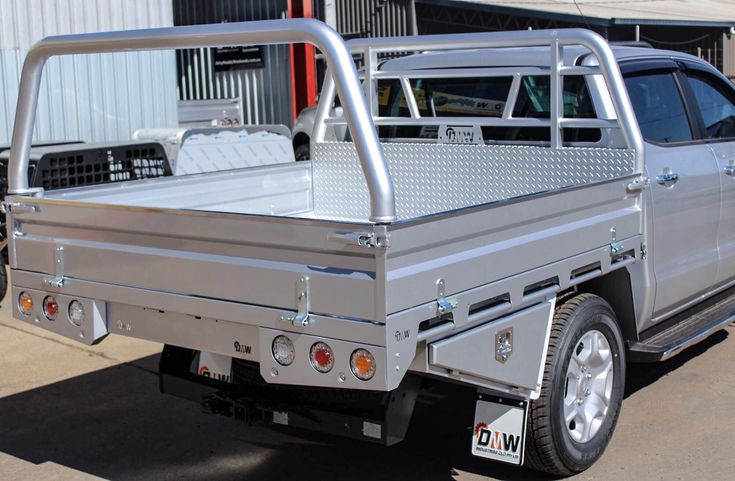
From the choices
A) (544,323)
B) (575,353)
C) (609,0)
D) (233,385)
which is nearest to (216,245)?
(233,385)

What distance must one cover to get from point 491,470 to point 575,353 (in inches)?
27.1

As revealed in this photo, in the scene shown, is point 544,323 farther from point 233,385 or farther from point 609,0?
point 609,0

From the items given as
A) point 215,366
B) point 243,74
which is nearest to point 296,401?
point 215,366

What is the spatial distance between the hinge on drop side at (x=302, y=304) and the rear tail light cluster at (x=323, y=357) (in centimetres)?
9

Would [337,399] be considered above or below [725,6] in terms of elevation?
below

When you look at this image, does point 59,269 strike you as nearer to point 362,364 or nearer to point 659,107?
point 362,364

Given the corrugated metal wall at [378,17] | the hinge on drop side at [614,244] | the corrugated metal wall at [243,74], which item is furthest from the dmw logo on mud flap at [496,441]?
the corrugated metal wall at [378,17]

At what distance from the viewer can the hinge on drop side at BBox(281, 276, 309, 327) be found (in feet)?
11.6

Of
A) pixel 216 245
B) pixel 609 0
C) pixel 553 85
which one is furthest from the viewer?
pixel 609 0

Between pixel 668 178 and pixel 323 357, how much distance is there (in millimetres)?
2452

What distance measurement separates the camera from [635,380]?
5922 mm

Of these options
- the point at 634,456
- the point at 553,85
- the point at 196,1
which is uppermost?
the point at 196,1

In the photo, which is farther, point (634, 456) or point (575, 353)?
point (634, 456)

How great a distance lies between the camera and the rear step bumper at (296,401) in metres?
3.80
